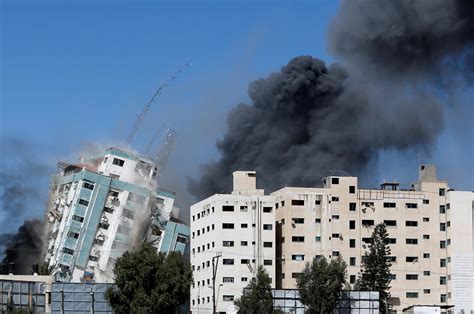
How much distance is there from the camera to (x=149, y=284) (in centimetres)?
10150

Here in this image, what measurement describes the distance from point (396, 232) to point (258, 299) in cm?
3464

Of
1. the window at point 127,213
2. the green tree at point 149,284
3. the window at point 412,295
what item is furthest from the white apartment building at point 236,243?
the green tree at point 149,284

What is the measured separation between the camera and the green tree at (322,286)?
110m

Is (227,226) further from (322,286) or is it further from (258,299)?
(322,286)

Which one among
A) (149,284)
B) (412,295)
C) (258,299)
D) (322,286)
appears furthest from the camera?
(412,295)

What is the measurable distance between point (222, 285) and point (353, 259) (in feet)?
57.0

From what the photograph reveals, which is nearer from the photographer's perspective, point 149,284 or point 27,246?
point 149,284

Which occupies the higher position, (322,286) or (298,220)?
(298,220)

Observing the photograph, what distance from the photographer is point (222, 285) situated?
13212 cm

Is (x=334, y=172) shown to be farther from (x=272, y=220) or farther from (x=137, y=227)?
(x=137, y=227)

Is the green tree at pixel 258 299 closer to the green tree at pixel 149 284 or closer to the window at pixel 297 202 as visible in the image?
the green tree at pixel 149 284

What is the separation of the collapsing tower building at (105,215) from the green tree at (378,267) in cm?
2937

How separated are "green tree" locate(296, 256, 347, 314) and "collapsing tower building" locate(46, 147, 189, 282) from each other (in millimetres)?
36781

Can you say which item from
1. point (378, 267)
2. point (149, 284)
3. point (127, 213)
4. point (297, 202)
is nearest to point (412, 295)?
point (378, 267)
